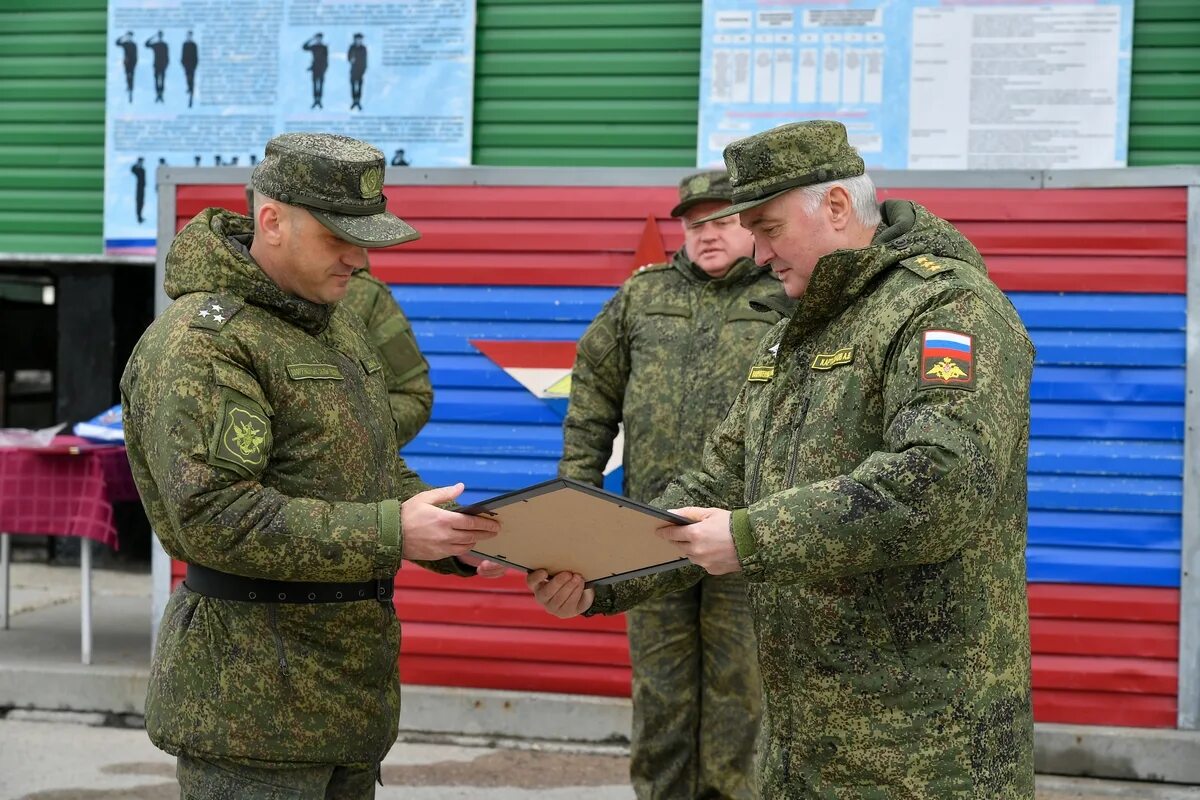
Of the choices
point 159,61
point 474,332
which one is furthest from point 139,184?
point 474,332

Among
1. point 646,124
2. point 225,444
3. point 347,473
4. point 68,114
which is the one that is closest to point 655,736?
point 347,473

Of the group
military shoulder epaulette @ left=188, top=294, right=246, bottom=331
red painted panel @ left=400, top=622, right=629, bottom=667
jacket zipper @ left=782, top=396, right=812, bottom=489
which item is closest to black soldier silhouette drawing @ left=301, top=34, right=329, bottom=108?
red painted panel @ left=400, top=622, right=629, bottom=667

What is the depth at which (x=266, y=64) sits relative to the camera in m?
7.38

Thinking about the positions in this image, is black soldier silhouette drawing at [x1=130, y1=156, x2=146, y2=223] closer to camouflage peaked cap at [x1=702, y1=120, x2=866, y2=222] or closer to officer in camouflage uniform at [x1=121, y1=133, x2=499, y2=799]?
officer in camouflage uniform at [x1=121, y1=133, x2=499, y2=799]

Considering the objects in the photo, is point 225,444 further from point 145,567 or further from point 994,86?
point 145,567

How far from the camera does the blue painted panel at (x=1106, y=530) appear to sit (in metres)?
5.37

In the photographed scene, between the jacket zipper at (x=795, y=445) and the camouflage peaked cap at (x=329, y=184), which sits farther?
the camouflage peaked cap at (x=329, y=184)

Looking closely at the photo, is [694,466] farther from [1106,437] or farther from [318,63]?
[318,63]

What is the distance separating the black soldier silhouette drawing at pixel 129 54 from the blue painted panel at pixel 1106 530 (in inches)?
203

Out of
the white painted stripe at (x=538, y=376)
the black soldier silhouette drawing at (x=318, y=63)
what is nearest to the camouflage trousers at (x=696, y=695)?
the white painted stripe at (x=538, y=376)

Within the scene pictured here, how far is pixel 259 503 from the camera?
247cm

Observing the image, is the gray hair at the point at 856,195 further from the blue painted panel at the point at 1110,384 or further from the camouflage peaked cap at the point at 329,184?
the blue painted panel at the point at 1110,384

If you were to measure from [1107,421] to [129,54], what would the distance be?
5312 mm

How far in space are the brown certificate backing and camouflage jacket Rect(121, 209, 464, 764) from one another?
233 millimetres
